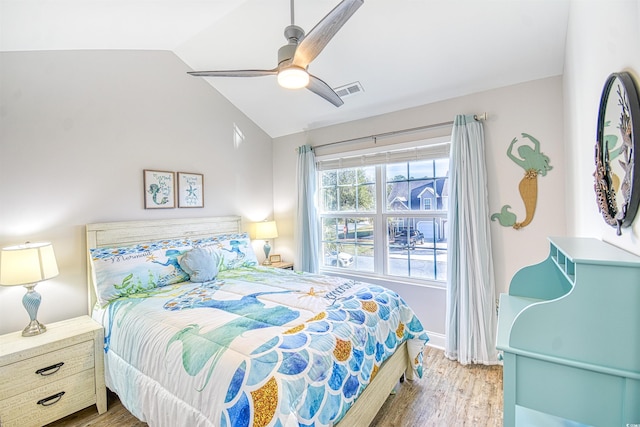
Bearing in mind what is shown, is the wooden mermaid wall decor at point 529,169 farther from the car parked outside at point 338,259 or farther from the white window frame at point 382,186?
the car parked outside at point 338,259

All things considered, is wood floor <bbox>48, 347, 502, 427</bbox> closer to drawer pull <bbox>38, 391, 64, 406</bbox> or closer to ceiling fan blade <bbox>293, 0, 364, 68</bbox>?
drawer pull <bbox>38, 391, 64, 406</bbox>

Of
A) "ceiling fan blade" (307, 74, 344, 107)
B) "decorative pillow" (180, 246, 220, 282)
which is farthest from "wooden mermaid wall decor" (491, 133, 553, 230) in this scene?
"decorative pillow" (180, 246, 220, 282)

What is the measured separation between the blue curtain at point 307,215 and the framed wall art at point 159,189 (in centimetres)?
149

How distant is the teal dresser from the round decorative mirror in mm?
174

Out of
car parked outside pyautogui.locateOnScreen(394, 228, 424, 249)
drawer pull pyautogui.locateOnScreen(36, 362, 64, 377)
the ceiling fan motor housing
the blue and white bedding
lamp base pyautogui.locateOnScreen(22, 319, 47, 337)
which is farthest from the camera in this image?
car parked outside pyautogui.locateOnScreen(394, 228, 424, 249)

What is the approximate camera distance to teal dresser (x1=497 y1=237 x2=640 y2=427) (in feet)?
2.69

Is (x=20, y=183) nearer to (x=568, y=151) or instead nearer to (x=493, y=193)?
(x=493, y=193)

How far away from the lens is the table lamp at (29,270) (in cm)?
189

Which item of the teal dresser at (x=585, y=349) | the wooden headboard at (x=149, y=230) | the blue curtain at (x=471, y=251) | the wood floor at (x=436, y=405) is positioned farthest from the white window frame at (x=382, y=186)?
the teal dresser at (x=585, y=349)

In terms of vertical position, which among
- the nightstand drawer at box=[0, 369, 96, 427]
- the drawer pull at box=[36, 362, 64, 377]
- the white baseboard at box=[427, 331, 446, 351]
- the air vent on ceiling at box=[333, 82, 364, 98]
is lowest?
the white baseboard at box=[427, 331, 446, 351]

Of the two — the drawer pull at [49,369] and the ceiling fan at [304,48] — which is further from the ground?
the ceiling fan at [304,48]

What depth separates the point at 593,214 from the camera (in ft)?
4.81

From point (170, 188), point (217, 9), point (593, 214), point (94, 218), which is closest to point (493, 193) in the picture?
point (593, 214)

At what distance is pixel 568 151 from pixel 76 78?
4015 mm
